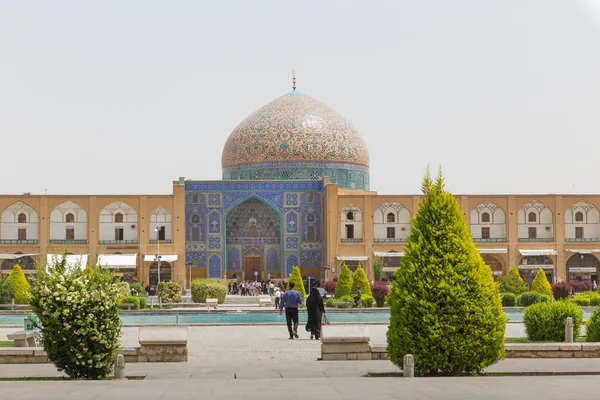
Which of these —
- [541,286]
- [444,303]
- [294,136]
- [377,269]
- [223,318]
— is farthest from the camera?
[294,136]

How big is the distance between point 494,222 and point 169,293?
15.0 m

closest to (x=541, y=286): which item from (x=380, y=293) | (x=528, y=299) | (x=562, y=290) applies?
(x=562, y=290)

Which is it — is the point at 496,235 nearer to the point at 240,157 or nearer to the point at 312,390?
the point at 240,157

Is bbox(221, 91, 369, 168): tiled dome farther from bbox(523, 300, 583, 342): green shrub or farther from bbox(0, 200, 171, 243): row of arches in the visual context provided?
bbox(523, 300, 583, 342): green shrub

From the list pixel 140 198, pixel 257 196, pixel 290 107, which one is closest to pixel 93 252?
pixel 140 198

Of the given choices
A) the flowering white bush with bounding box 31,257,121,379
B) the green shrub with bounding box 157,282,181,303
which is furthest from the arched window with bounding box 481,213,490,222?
the flowering white bush with bounding box 31,257,121,379

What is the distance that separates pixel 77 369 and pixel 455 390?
3.43 meters

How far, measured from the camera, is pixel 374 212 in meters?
36.8

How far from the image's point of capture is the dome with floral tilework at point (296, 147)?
39.3 meters

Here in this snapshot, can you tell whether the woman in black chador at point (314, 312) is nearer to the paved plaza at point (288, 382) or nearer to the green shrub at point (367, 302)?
the paved plaza at point (288, 382)

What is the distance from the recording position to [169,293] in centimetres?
2644

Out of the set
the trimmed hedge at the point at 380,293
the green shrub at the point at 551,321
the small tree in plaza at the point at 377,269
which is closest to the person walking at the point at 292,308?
the green shrub at the point at 551,321

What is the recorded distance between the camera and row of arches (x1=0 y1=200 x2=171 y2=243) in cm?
3616

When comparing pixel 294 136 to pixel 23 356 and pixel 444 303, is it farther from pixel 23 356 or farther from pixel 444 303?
pixel 444 303
